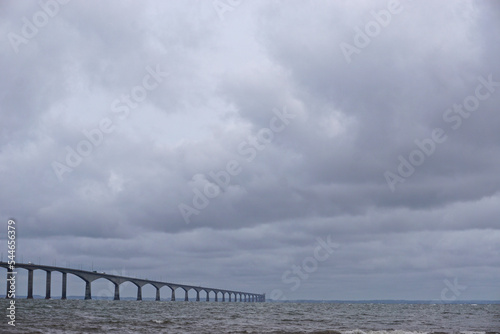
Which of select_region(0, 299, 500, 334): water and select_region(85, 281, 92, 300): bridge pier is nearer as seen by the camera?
select_region(0, 299, 500, 334): water

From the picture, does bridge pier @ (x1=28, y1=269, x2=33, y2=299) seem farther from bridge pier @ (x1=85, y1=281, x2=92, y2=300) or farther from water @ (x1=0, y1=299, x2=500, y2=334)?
water @ (x1=0, y1=299, x2=500, y2=334)

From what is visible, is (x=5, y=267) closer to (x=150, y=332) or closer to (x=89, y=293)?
(x=89, y=293)

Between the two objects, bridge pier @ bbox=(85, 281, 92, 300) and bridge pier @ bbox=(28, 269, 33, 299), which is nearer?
bridge pier @ bbox=(28, 269, 33, 299)

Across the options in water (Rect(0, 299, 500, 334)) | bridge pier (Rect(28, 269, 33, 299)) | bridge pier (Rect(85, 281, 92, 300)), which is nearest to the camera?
water (Rect(0, 299, 500, 334))

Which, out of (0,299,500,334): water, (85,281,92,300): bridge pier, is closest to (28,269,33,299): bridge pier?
(85,281,92,300): bridge pier

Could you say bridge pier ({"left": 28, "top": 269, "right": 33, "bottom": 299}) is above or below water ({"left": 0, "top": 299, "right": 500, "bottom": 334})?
above

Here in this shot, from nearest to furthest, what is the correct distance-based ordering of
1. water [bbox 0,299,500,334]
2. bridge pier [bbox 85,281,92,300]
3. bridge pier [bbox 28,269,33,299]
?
water [bbox 0,299,500,334] < bridge pier [bbox 28,269,33,299] < bridge pier [bbox 85,281,92,300]

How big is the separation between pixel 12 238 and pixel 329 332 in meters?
27.1

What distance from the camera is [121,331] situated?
44281mm

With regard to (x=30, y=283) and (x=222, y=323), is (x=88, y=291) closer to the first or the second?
(x=30, y=283)

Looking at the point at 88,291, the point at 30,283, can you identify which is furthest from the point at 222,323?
the point at 88,291

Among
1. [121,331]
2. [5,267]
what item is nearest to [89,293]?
[5,267]

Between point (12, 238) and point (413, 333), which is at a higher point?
point (12, 238)

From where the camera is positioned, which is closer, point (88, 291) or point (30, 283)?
point (30, 283)
